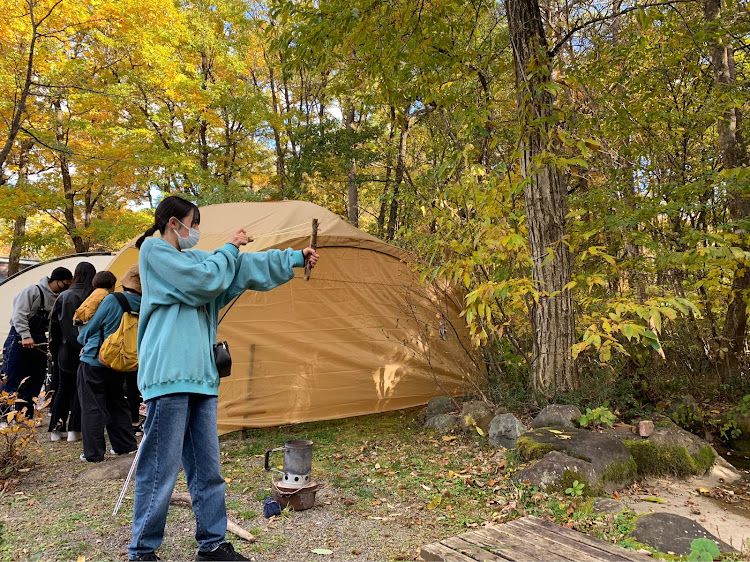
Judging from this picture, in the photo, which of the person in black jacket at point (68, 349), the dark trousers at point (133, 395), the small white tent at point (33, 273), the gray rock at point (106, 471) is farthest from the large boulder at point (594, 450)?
the small white tent at point (33, 273)

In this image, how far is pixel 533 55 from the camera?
463cm

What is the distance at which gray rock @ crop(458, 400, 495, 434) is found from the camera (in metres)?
4.99

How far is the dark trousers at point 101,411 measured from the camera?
4453 millimetres

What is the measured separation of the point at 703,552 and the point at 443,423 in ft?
11.5

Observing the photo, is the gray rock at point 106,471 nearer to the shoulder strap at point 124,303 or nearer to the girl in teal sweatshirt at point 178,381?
the shoulder strap at point 124,303

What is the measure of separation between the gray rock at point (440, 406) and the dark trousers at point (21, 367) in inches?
168

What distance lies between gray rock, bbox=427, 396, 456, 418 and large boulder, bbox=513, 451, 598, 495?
6.46ft

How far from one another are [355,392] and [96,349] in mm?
2643

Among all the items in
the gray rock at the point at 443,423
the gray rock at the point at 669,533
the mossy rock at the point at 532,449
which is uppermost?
the mossy rock at the point at 532,449

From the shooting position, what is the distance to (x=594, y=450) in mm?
3736

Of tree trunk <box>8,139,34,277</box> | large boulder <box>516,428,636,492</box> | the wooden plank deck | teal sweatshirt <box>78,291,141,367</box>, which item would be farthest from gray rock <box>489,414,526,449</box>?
tree trunk <box>8,139,34,277</box>

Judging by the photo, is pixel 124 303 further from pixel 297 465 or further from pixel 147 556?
pixel 147 556

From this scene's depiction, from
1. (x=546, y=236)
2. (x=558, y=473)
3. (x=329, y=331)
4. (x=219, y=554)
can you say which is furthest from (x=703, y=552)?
(x=329, y=331)

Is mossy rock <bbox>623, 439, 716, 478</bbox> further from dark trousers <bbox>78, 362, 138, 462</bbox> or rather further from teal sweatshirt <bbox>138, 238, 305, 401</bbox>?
dark trousers <bbox>78, 362, 138, 462</bbox>
